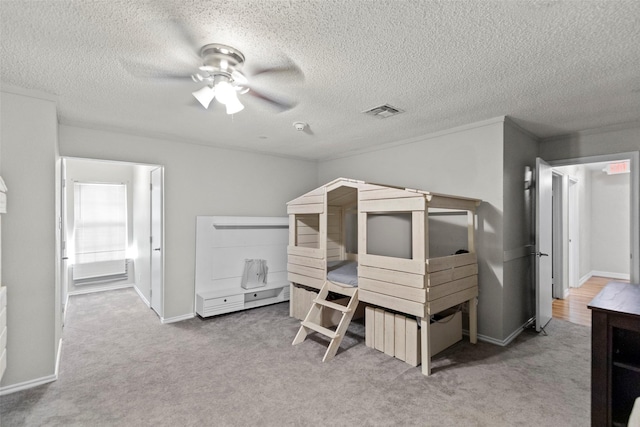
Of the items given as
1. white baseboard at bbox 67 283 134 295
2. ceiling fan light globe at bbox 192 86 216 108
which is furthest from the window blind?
ceiling fan light globe at bbox 192 86 216 108

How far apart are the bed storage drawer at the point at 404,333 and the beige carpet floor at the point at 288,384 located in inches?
3.5

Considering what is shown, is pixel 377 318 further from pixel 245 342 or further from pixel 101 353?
pixel 101 353

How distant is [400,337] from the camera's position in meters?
2.89

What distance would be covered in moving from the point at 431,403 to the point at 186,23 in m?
2.87

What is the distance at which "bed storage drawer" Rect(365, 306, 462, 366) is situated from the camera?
2801 mm

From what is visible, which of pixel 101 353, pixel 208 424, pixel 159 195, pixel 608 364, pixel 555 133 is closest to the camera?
pixel 608 364

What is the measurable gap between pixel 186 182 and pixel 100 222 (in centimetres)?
263

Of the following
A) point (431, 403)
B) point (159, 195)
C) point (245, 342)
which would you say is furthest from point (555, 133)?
point (159, 195)

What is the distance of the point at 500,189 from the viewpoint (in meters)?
3.20

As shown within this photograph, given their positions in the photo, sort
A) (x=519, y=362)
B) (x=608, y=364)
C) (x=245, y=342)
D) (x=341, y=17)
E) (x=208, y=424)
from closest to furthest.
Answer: (x=341, y=17), (x=608, y=364), (x=208, y=424), (x=519, y=362), (x=245, y=342)

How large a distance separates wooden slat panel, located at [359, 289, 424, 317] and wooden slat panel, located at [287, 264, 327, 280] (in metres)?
0.64

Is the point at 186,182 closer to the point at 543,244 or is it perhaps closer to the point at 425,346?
the point at 425,346

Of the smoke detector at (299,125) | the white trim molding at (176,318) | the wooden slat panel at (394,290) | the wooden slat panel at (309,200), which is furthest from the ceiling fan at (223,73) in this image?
the white trim molding at (176,318)

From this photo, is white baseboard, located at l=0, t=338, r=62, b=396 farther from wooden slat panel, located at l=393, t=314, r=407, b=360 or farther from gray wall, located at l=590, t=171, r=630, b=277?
gray wall, located at l=590, t=171, r=630, b=277
